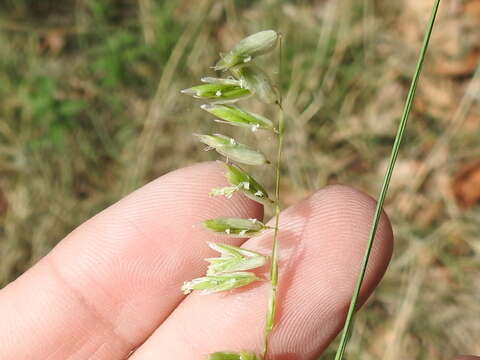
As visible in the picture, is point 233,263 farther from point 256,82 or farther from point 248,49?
point 248,49

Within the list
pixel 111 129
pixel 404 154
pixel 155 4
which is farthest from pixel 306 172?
pixel 155 4

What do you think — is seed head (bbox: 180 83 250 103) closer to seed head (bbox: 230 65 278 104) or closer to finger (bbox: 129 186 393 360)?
seed head (bbox: 230 65 278 104)

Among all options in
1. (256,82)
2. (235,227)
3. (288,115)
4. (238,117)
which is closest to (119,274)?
(235,227)

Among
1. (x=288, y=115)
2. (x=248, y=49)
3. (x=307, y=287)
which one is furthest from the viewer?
(x=288, y=115)

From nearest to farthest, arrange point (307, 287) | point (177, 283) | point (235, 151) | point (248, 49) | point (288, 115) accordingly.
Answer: point (248, 49) < point (235, 151) < point (307, 287) < point (177, 283) < point (288, 115)

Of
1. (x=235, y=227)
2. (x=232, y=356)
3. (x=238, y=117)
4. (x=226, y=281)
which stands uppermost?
(x=238, y=117)

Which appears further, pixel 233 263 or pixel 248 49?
pixel 233 263
